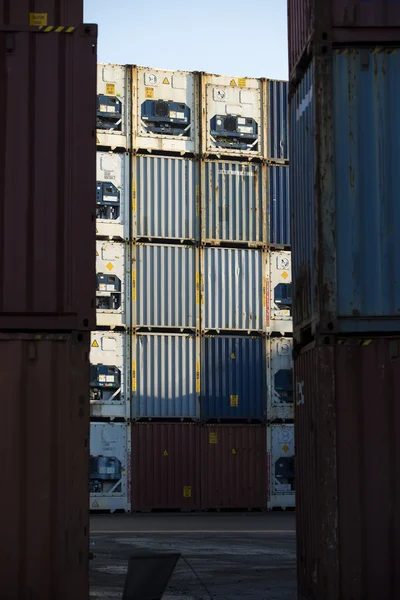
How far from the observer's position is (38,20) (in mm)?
11984

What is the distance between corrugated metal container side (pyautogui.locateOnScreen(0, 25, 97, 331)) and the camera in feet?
37.9

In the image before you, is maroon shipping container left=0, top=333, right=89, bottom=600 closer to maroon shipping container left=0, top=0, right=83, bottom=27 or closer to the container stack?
the container stack

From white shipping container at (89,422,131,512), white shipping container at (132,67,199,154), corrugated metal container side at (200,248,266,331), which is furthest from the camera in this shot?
corrugated metal container side at (200,248,266,331)

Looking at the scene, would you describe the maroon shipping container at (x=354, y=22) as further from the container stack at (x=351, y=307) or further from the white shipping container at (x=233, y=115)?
the white shipping container at (x=233, y=115)

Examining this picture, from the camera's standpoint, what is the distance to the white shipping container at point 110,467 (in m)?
30.3

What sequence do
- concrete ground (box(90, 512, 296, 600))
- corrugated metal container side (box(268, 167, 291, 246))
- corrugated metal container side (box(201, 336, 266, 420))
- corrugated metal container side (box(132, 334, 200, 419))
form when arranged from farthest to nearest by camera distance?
1. corrugated metal container side (box(268, 167, 291, 246))
2. corrugated metal container side (box(201, 336, 266, 420))
3. corrugated metal container side (box(132, 334, 200, 419))
4. concrete ground (box(90, 512, 296, 600))

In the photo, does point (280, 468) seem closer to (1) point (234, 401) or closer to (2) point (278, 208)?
(1) point (234, 401)

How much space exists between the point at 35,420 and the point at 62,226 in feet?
7.00

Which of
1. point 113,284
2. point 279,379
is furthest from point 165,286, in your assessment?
point 279,379

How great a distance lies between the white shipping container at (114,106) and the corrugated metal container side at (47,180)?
19.4 metres

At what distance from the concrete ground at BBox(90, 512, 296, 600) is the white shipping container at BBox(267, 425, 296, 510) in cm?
87

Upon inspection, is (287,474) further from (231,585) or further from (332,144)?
(332,144)

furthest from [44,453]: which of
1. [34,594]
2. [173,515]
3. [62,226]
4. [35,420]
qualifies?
[173,515]

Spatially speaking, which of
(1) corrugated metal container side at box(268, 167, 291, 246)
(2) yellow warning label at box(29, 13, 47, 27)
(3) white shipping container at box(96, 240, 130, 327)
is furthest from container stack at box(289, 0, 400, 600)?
(1) corrugated metal container side at box(268, 167, 291, 246)
